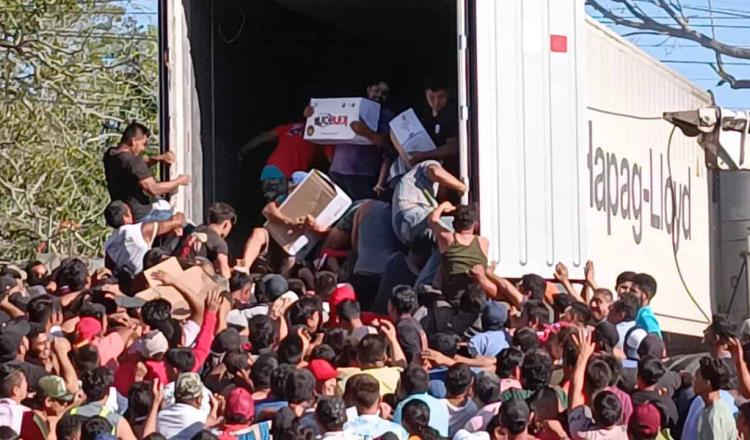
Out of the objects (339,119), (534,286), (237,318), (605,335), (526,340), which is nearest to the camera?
(526,340)

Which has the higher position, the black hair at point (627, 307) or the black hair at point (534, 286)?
the black hair at point (534, 286)

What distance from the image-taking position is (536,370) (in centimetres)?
760

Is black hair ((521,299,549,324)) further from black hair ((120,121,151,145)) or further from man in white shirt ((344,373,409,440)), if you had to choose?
black hair ((120,121,151,145))

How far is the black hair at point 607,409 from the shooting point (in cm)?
724

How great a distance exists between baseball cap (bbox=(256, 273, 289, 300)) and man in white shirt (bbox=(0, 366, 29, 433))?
81.2 inches

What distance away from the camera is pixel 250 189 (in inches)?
475

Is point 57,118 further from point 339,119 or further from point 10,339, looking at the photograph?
point 10,339

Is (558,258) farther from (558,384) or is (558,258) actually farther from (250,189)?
(250,189)

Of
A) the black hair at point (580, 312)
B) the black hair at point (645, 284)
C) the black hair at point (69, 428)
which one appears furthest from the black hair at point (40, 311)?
the black hair at point (645, 284)

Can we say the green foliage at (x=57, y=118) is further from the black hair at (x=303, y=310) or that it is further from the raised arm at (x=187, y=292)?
the black hair at (x=303, y=310)

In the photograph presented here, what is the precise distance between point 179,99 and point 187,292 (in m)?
2.14

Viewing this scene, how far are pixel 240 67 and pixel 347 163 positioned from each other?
108cm

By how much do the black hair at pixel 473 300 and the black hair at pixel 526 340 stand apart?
0.82m

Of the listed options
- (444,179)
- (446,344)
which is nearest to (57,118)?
(444,179)
